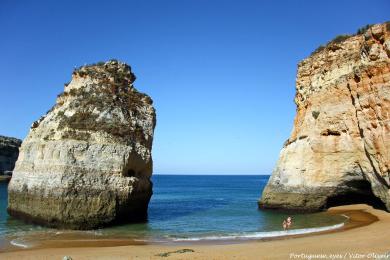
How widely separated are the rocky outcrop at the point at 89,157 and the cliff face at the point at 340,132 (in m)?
12.2

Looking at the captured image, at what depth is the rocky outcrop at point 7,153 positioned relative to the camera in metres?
93.1

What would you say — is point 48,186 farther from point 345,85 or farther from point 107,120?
point 345,85

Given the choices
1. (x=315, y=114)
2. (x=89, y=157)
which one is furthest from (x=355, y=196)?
(x=89, y=157)

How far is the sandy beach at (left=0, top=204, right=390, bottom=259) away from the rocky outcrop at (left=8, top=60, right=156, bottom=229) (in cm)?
420

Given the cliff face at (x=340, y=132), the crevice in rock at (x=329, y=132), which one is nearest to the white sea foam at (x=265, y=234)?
the cliff face at (x=340, y=132)

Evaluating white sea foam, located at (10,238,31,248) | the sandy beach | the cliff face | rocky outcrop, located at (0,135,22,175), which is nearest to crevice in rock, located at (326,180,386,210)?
the cliff face

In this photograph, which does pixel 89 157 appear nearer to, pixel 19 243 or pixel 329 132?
pixel 19 243

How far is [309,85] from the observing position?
34031mm

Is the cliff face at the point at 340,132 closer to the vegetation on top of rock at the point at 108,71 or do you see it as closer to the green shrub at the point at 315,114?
the green shrub at the point at 315,114

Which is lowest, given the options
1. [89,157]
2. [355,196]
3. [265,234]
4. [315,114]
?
[265,234]

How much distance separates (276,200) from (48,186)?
18203 mm

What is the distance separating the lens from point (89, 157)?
915 inches

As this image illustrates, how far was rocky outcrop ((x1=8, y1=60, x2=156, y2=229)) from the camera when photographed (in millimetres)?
22750

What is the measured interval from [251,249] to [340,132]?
16.1 m
